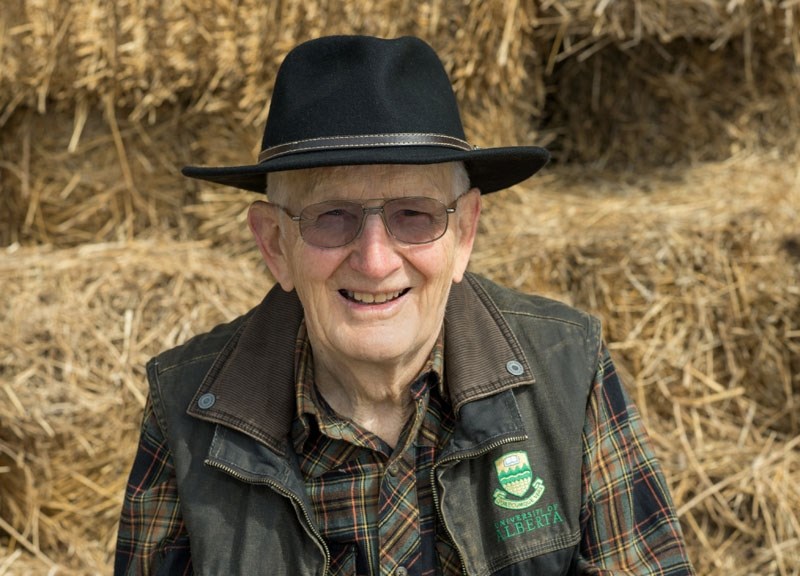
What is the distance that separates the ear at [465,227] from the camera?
150cm

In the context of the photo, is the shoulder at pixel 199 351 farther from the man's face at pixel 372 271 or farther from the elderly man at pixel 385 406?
the man's face at pixel 372 271

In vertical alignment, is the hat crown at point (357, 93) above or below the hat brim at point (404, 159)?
above

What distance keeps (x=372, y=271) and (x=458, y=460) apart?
294 millimetres

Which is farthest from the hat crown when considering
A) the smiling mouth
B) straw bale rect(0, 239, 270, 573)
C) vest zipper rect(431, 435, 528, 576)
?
straw bale rect(0, 239, 270, 573)

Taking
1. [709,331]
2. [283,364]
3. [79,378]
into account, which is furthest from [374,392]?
[709,331]

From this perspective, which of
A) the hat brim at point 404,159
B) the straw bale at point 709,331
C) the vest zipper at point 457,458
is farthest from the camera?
the straw bale at point 709,331

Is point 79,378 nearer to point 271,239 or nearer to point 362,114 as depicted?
point 271,239

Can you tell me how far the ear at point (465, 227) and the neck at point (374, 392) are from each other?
135 mm

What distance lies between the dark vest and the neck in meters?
0.06

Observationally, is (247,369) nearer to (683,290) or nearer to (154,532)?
(154,532)

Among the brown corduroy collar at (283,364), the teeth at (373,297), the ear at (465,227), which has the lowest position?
the brown corduroy collar at (283,364)

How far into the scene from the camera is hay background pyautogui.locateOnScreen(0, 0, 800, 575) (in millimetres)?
2285

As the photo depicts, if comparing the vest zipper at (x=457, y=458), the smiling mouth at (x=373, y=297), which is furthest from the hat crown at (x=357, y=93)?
the vest zipper at (x=457, y=458)

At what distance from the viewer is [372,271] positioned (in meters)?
1.38
